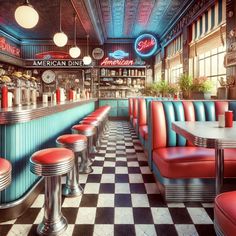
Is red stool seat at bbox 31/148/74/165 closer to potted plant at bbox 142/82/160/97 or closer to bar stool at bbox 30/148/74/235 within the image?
bar stool at bbox 30/148/74/235

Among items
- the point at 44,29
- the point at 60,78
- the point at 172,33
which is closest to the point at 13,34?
the point at 44,29

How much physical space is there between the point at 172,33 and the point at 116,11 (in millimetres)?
2164

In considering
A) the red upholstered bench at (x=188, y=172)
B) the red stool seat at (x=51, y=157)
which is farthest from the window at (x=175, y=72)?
the red stool seat at (x=51, y=157)

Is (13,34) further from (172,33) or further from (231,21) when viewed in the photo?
(231,21)

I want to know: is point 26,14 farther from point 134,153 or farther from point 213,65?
point 213,65

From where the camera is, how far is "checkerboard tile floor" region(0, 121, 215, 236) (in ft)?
6.84

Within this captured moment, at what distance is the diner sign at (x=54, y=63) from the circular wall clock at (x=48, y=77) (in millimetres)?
577

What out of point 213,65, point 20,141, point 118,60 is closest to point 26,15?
point 20,141

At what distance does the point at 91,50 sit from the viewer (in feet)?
37.8

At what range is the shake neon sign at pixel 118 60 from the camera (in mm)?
11305

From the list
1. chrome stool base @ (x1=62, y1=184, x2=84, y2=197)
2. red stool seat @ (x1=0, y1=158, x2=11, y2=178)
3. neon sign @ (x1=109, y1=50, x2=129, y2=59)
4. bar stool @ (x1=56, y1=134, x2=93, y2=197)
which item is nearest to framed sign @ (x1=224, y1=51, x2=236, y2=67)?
bar stool @ (x1=56, y1=134, x2=93, y2=197)

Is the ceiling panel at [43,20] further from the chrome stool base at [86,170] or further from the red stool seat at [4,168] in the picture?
the red stool seat at [4,168]

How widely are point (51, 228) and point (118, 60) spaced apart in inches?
397

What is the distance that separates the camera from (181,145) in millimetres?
3131
